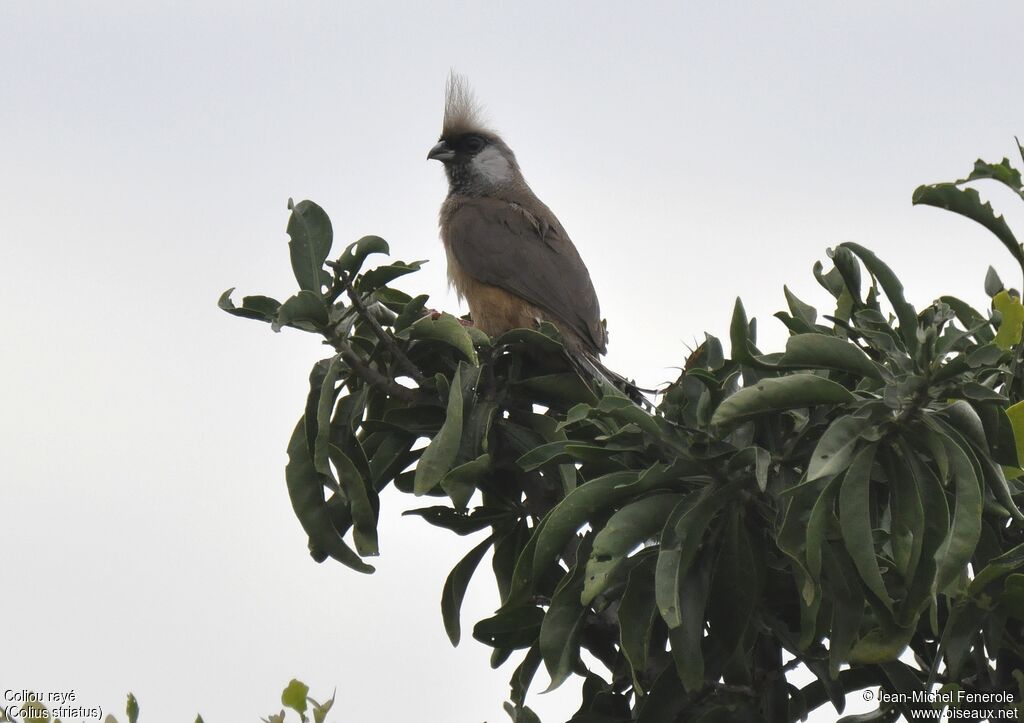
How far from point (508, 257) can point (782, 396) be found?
3304 mm

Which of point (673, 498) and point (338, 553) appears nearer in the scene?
point (673, 498)

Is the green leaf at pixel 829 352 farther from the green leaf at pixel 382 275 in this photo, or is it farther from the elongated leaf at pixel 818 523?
the green leaf at pixel 382 275

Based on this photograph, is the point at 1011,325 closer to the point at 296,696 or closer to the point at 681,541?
the point at 681,541

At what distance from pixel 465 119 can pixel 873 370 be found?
4.94m

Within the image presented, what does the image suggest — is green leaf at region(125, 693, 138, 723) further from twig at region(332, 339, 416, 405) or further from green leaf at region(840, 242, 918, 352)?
green leaf at region(840, 242, 918, 352)

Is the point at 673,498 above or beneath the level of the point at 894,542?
above

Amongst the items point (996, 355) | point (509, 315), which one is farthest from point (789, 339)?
point (509, 315)

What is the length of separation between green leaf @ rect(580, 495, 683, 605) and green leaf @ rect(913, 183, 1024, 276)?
1122 mm

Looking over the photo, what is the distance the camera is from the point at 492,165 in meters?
6.83

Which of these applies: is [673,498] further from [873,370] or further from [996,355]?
[996,355]

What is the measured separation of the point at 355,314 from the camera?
298 centimetres

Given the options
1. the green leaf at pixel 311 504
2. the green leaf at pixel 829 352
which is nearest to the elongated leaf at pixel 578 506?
the green leaf at pixel 829 352

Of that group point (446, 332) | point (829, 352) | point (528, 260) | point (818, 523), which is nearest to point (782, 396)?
point (829, 352)

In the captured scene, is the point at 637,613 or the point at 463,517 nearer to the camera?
the point at 637,613
